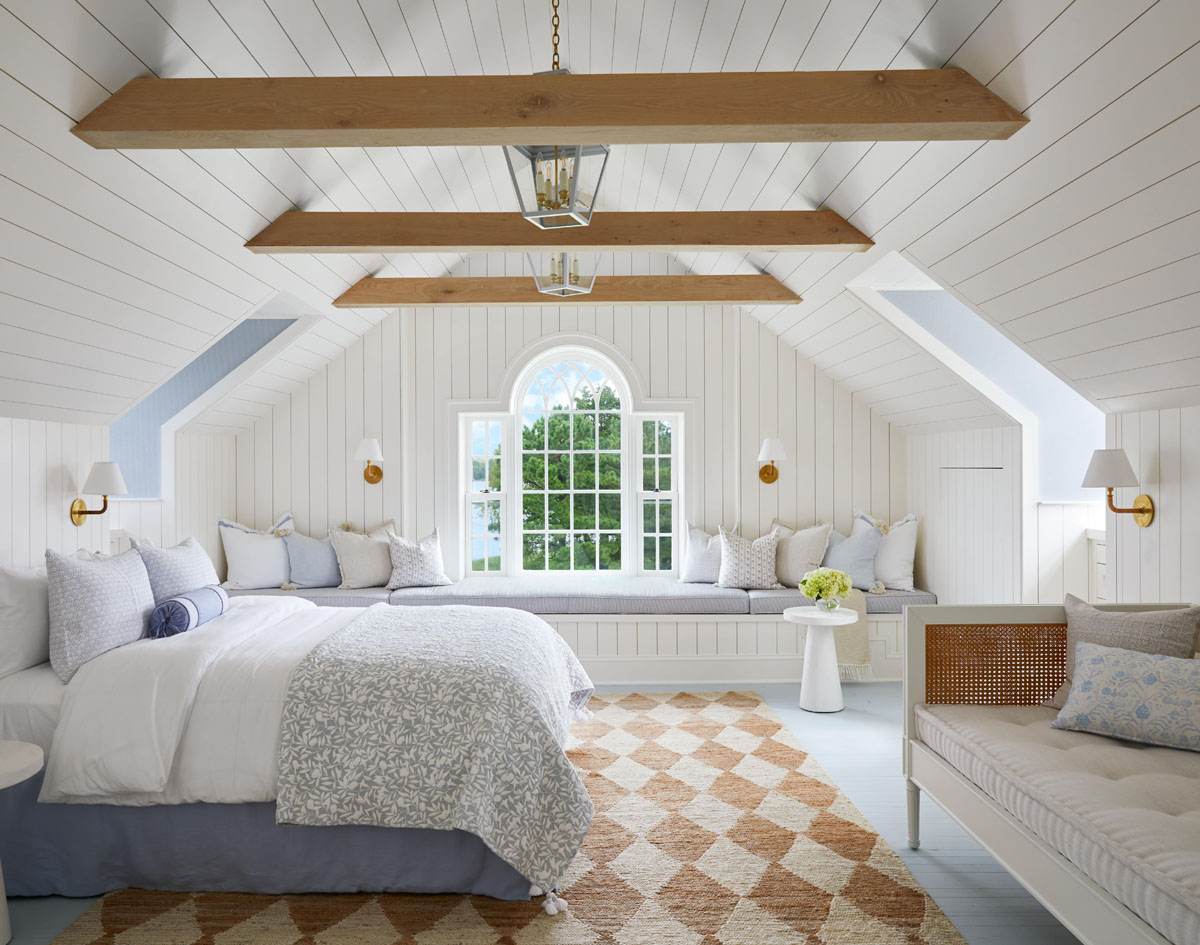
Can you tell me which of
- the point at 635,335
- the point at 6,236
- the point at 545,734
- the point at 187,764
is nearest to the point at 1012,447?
the point at 635,335

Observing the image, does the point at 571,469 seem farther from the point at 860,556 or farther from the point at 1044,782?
the point at 1044,782

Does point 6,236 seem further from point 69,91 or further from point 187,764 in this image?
point 187,764

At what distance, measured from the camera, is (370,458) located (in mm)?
5871

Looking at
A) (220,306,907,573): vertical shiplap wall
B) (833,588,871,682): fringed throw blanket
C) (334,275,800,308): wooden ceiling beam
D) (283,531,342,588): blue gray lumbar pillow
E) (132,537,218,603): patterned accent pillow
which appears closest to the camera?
(132,537,218,603): patterned accent pillow

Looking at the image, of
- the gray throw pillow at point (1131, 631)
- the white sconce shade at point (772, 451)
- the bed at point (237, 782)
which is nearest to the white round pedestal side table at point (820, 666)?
the white sconce shade at point (772, 451)

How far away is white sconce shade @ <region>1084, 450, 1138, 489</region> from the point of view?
11.6ft

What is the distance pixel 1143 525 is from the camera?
364 cm

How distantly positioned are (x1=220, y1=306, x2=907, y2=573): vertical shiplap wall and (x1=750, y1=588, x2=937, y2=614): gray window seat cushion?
703 mm

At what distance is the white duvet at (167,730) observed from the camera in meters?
2.67

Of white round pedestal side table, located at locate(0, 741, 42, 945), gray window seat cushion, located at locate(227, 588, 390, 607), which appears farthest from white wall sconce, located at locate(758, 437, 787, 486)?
white round pedestal side table, located at locate(0, 741, 42, 945)

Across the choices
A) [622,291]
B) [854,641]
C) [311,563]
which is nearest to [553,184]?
[622,291]

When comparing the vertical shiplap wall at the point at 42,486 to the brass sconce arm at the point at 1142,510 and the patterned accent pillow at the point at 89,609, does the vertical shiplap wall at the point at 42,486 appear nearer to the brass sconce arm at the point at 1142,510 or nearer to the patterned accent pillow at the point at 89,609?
the patterned accent pillow at the point at 89,609

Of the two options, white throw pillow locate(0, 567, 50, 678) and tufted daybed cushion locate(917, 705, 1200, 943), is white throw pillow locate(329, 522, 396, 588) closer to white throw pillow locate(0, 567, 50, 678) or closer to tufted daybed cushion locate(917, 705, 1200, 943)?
white throw pillow locate(0, 567, 50, 678)

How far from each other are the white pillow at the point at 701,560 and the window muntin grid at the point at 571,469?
586 mm
